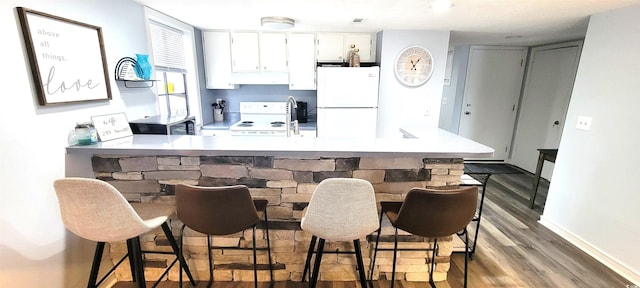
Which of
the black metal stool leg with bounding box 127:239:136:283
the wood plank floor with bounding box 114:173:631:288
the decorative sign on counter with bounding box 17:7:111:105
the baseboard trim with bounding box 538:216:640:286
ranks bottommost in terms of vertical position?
the wood plank floor with bounding box 114:173:631:288

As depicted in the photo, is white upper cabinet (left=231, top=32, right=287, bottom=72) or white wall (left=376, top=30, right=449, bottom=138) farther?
white upper cabinet (left=231, top=32, right=287, bottom=72)

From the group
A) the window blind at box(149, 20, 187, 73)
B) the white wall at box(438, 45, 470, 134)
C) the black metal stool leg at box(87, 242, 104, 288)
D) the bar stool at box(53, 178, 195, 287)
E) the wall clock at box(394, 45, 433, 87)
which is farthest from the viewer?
the white wall at box(438, 45, 470, 134)

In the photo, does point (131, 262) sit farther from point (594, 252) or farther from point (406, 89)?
point (594, 252)

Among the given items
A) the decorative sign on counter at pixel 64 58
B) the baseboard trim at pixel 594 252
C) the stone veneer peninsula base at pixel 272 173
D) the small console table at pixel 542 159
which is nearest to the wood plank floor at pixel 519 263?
the baseboard trim at pixel 594 252

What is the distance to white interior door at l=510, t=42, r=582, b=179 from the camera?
3957 mm

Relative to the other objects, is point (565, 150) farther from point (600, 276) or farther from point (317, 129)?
point (317, 129)

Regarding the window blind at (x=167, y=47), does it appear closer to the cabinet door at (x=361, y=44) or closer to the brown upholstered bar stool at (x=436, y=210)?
the cabinet door at (x=361, y=44)

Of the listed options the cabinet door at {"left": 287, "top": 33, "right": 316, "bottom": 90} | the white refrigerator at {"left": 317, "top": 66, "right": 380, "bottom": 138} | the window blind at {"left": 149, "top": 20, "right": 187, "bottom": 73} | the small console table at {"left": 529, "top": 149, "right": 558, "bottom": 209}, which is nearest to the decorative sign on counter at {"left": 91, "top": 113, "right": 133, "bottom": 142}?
the window blind at {"left": 149, "top": 20, "right": 187, "bottom": 73}

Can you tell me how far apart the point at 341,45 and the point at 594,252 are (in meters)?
3.37

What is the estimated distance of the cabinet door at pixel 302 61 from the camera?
3635 millimetres

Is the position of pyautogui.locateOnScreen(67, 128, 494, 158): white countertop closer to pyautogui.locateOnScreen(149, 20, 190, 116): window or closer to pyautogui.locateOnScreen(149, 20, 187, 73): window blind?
pyautogui.locateOnScreen(149, 20, 190, 116): window

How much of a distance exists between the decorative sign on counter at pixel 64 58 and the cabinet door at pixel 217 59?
1883mm

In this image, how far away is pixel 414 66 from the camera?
350 cm

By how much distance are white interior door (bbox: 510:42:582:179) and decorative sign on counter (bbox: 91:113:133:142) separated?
5.36 metres
